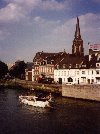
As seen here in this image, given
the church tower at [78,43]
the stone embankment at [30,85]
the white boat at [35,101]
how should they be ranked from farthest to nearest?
the church tower at [78,43] < the stone embankment at [30,85] < the white boat at [35,101]

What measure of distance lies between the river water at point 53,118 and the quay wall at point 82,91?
3.02m

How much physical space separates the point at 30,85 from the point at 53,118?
68.7 metres

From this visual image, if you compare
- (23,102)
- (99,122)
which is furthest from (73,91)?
(99,122)

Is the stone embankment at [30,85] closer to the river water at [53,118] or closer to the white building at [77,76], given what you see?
the white building at [77,76]

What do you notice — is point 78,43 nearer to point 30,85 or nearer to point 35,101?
point 30,85

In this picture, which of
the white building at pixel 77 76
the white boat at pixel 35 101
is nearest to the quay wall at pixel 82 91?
the white building at pixel 77 76

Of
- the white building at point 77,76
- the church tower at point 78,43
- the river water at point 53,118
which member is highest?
the church tower at point 78,43

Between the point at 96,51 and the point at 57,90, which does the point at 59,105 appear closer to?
the point at 57,90

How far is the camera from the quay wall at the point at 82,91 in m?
100

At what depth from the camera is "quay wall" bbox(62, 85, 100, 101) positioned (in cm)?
10038

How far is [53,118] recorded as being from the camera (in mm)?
79812

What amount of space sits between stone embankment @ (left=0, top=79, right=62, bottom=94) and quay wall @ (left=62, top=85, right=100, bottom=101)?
33.2 ft

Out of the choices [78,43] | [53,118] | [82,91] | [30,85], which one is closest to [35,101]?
[82,91]

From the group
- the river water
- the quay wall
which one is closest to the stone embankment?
the quay wall
